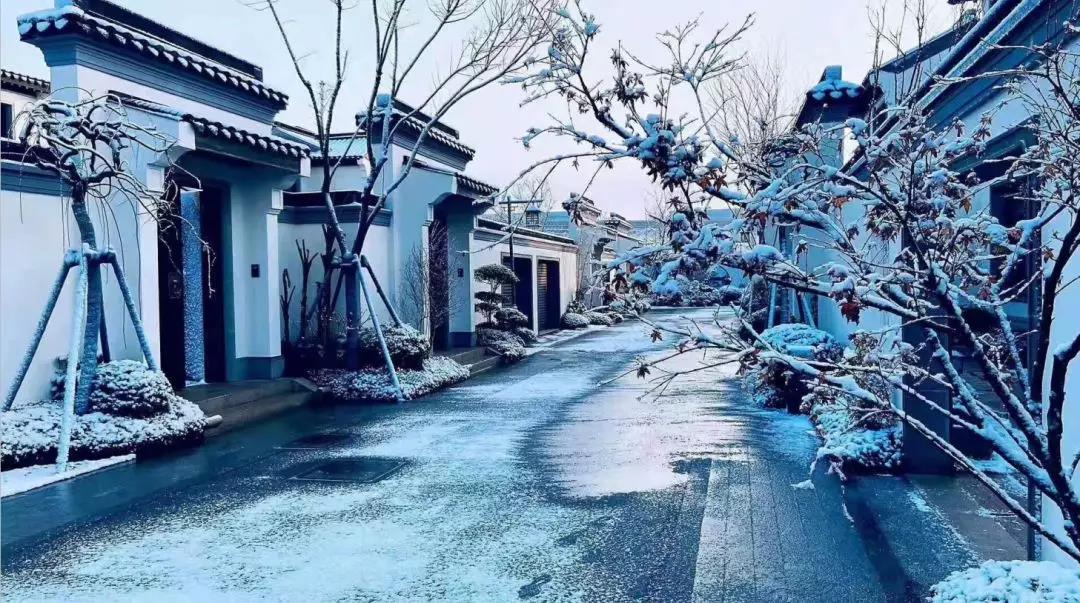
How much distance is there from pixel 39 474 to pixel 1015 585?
7.27 meters

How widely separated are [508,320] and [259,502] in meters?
13.4

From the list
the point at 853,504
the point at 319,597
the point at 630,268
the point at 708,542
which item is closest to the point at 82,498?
the point at 319,597

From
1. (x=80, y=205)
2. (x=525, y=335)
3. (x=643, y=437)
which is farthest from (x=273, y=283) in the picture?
(x=525, y=335)

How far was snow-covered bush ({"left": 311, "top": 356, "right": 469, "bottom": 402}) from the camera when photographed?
1180 centimetres

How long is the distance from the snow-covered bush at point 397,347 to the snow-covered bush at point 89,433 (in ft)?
13.6

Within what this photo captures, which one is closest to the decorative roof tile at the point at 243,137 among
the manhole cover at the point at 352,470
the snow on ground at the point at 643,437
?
the manhole cover at the point at 352,470

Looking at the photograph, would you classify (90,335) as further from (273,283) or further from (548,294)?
(548,294)

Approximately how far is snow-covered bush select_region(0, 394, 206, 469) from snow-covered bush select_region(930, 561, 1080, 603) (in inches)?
284

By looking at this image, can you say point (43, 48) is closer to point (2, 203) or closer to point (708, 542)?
point (2, 203)

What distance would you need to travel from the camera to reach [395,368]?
506 inches

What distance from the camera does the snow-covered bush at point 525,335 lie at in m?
20.3

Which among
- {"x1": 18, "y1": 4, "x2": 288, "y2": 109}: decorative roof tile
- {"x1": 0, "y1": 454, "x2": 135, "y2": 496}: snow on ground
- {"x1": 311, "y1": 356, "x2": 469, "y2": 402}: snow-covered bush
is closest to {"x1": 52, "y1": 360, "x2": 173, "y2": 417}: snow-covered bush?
{"x1": 0, "y1": 454, "x2": 135, "y2": 496}: snow on ground

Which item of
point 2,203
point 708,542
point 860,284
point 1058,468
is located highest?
point 2,203

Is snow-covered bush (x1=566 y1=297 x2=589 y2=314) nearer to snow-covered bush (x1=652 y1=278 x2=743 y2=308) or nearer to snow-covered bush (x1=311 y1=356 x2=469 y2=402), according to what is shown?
snow-covered bush (x1=311 y1=356 x2=469 y2=402)
